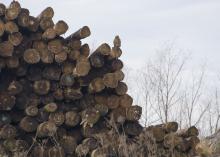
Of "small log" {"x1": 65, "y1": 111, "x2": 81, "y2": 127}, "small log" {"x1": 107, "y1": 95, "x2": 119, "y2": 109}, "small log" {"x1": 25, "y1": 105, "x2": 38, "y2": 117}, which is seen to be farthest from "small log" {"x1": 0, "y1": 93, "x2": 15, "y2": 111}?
"small log" {"x1": 107, "y1": 95, "x2": 119, "y2": 109}

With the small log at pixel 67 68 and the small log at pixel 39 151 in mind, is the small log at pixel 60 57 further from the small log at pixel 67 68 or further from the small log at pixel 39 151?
the small log at pixel 39 151

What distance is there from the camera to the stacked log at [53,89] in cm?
762

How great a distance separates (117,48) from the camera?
7.84 meters

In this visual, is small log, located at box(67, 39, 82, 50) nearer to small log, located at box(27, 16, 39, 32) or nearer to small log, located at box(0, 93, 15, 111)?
small log, located at box(27, 16, 39, 32)

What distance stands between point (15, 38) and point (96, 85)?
1398 mm

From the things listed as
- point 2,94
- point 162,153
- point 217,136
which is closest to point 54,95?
point 2,94

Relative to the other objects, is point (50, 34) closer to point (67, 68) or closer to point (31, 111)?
point (67, 68)

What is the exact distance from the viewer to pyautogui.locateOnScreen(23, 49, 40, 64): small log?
7746 millimetres

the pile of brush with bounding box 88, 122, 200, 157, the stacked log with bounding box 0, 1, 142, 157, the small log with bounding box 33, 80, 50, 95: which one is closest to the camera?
the pile of brush with bounding box 88, 122, 200, 157

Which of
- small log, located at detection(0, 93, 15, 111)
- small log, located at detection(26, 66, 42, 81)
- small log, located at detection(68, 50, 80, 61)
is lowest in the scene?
small log, located at detection(0, 93, 15, 111)

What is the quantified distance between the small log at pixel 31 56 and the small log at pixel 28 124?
840 millimetres

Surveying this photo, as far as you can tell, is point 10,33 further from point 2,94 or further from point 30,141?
point 30,141

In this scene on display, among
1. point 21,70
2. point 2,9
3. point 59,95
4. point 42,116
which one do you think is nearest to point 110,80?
point 59,95

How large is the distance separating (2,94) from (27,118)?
50 centimetres
